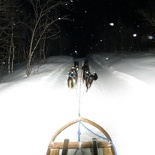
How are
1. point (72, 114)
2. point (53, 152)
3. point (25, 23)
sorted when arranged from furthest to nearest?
Answer: point (25, 23) → point (72, 114) → point (53, 152)

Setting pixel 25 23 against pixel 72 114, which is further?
pixel 25 23

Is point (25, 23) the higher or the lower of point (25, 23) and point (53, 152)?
the higher

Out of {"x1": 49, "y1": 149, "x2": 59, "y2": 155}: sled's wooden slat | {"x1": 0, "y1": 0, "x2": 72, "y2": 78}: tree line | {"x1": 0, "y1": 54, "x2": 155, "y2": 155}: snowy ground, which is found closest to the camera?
{"x1": 49, "y1": 149, "x2": 59, "y2": 155}: sled's wooden slat

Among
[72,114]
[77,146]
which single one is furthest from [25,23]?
[77,146]

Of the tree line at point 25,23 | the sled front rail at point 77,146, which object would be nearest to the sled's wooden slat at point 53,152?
the sled front rail at point 77,146

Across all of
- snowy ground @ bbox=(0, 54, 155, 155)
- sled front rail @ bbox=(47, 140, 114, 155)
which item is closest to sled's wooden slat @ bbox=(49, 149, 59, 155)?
sled front rail @ bbox=(47, 140, 114, 155)

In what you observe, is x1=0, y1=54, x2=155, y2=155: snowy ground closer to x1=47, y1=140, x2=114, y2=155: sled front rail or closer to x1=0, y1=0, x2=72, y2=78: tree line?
x1=47, y1=140, x2=114, y2=155: sled front rail

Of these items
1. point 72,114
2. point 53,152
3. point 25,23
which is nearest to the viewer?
point 53,152

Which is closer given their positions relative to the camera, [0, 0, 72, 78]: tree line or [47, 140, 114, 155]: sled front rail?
[47, 140, 114, 155]: sled front rail

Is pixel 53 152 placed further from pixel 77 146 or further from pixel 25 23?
pixel 25 23

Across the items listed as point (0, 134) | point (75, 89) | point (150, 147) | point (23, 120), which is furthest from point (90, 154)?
point (75, 89)

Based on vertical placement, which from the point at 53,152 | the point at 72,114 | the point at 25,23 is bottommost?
the point at 72,114

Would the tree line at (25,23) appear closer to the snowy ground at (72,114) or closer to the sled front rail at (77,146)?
the snowy ground at (72,114)

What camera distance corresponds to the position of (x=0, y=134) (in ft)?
20.9
